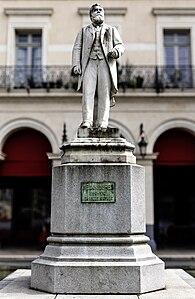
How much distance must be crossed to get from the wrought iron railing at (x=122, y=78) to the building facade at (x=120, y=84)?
0.16ft

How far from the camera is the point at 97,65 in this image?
766cm

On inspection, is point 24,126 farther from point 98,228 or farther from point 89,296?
point 89,296

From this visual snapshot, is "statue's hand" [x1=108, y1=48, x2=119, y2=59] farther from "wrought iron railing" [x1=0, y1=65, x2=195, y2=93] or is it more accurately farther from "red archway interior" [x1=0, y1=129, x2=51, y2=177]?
"red archway interior" [x1=0, y1=129, x2=51, y2=177]

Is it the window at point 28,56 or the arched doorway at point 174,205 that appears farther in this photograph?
the arched doorway at point 174,205

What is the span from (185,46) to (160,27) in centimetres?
161

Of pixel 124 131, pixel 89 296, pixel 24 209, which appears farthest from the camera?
pixel 24 209

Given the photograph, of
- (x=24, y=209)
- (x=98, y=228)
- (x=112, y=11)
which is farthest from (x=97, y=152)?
(x=24, y=209)

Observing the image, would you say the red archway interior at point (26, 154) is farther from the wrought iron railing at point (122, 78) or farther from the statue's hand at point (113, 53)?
the statue's hand at point (113, 53)

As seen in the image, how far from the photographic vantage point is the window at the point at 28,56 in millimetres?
20305

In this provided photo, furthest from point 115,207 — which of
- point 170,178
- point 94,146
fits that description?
point 170,178

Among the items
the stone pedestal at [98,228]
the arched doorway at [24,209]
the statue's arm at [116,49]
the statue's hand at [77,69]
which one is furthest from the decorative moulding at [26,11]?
the stone pedestal at [98,228]

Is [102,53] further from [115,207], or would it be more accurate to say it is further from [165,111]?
[165,111]

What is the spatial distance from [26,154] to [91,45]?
1253 centimetres

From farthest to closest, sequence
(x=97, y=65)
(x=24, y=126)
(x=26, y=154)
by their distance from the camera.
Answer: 1. (x=26, y=154)
2. (x=24, y=126)
3. (x=97, y=65)
